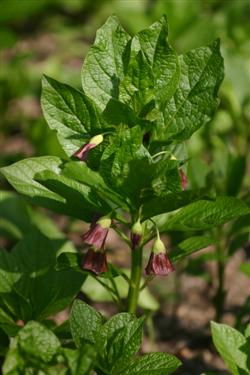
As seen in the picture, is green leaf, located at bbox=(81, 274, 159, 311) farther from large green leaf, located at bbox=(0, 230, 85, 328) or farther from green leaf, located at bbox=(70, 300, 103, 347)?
green leaf, located at bbox=(70, 300, 103, 347)

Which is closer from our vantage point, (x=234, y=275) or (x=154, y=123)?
(x=154, y=123)

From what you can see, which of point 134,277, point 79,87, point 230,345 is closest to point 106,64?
point 134,277

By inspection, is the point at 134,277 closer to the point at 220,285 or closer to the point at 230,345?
the point at 230,345

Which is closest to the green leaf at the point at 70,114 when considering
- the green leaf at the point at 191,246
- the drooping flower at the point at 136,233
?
the drooping flower at the point at 136,233

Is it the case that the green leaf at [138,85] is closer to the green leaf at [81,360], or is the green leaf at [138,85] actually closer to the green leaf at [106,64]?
the green leaf at [106,64]

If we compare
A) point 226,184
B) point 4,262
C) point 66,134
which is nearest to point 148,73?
point 66,134

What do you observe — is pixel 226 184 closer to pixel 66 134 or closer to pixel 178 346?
pixel 178 346
